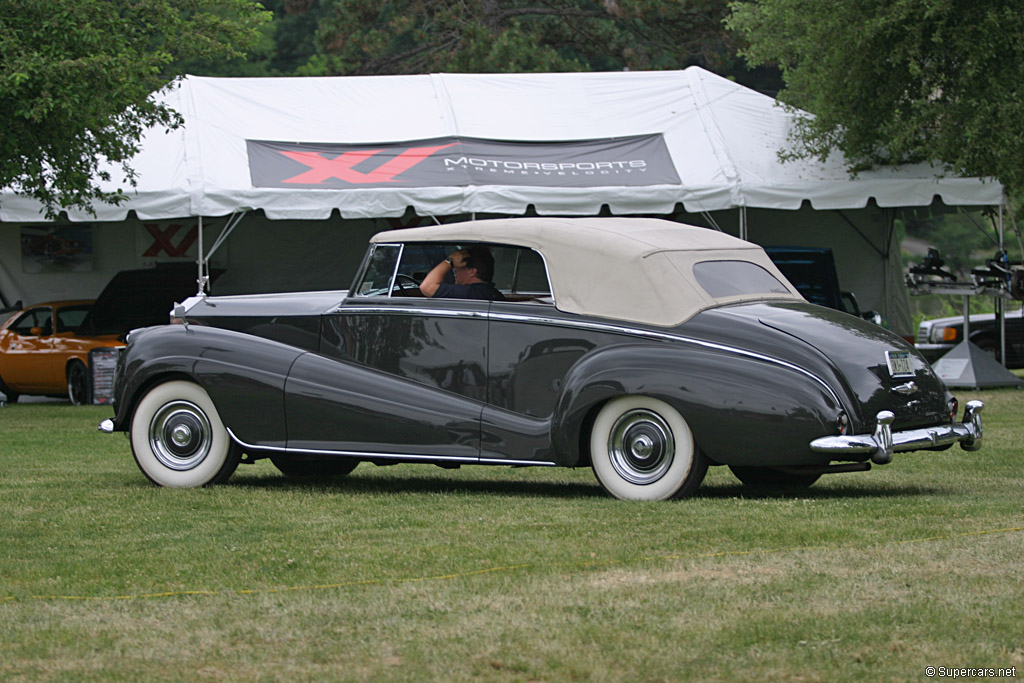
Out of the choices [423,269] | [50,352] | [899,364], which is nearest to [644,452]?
[899,364]

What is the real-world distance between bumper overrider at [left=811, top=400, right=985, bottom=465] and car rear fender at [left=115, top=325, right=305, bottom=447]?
11.3 feet

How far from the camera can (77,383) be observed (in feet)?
62.1

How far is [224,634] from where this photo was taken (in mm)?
4957

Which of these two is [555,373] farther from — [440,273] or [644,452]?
[440,273]

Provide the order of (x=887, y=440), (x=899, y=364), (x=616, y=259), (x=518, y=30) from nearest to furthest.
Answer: (x=887, y=440) → (x=899, y=364) → (x=616, y=259) → (x=518, y=30)

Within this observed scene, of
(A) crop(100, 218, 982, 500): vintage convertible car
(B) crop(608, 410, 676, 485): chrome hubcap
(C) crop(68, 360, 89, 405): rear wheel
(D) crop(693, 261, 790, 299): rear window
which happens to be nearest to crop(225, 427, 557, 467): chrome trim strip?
(A) crop(100, 218, 982, 500): vintage convertible car

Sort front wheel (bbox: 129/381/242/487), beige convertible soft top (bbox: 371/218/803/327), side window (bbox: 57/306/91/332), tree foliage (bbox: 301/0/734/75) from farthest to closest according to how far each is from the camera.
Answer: tree foliage (bbox: 301/0/734/75) → side window (bbox: 57/306/91/332) → front wheel (bbox: 129/381/242/487) → beige convertible soft top (bbox: 371/218/803/327)

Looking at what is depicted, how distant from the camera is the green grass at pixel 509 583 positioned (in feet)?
14.9

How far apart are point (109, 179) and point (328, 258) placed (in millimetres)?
5494

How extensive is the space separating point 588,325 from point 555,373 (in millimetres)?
350

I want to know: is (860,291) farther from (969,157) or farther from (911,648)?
(911,648)

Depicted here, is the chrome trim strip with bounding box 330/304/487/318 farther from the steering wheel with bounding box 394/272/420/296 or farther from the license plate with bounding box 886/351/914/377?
the license plate with bounding box 886/351/914/377

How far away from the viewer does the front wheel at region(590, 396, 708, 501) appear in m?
7.93

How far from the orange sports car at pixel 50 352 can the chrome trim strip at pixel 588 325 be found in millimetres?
10600
